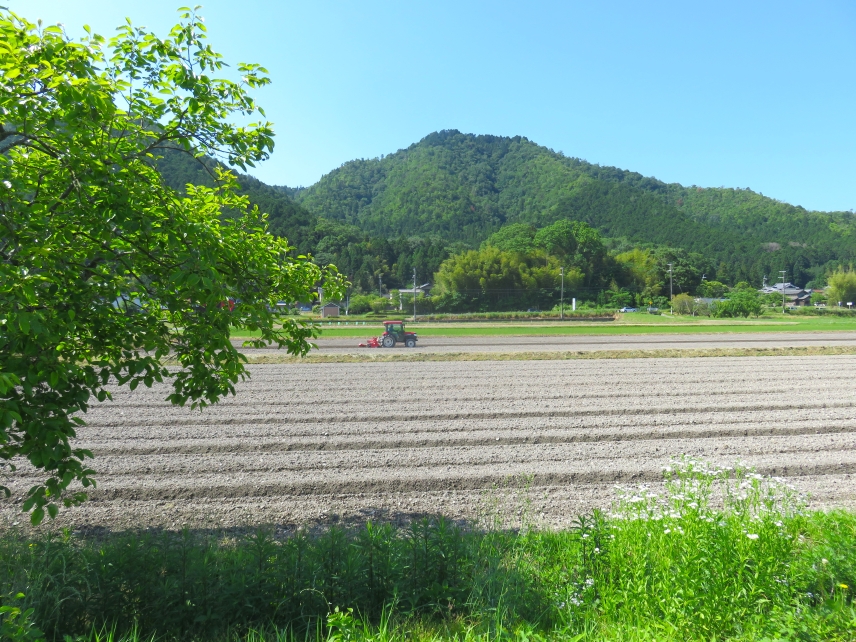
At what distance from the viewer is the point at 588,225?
150 meters

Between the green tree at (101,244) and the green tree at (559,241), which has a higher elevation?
the green tree at (559,241)

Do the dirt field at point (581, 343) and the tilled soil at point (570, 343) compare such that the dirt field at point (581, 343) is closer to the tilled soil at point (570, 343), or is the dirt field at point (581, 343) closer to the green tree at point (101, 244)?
the tilled soil at point (570, 343)

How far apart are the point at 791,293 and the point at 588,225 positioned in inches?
1996

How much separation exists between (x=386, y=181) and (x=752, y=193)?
434 ft

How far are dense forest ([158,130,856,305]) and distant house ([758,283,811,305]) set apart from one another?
669 cm

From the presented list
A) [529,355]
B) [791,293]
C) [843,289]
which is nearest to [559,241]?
[843,289]

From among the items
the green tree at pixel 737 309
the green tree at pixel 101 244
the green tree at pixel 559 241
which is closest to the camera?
the green tree at pixel 101 244

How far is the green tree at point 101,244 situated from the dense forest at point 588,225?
83463mm

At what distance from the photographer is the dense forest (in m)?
101

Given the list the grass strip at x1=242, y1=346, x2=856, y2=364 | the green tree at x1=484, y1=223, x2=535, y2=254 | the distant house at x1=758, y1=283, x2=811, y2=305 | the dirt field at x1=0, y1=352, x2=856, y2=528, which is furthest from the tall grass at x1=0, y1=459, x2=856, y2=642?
the distant house at x1=758, y1=283, x2=811, y2=305

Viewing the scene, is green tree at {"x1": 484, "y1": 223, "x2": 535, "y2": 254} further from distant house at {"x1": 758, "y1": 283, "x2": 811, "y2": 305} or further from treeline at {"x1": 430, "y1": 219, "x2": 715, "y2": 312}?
distant house at {"x1": 758, "y1": 283, "x2": 811, "y2": 305}

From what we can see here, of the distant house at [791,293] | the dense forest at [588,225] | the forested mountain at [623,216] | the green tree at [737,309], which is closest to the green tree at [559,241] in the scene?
the dense forest at [588,225]

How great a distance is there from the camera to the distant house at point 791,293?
119 meters

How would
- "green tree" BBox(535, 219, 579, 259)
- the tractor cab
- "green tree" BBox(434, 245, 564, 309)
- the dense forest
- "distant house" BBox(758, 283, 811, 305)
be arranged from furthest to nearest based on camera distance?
"distant house" BBox(758, 283, 811, 305)
"green tree" BBox(535, 219, 579, 259)
the dense forest
"green tree" BBox(434, 245, 564, 309)
the tractor cab
